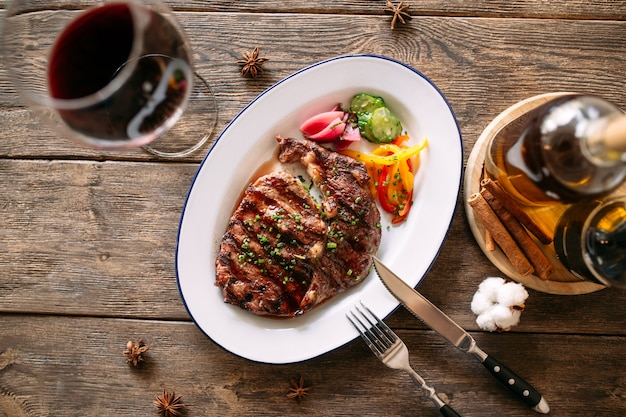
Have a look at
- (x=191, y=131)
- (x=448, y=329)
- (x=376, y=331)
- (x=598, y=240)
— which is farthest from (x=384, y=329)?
(x=191, y=131)

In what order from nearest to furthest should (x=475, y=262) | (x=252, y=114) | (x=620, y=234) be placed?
(x=620, y=234)
(x=252, y=114)
(x=475, y=262)

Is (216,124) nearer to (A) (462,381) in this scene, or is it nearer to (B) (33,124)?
(B) (33,124)

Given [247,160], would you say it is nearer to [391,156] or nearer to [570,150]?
[391,156]

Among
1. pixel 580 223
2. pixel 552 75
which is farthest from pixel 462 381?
pixel 552 75

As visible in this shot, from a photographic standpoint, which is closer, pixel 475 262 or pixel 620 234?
pixel 620 234

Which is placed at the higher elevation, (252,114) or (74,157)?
(252,114)
